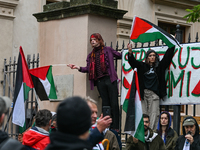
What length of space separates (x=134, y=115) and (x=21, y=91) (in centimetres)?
200

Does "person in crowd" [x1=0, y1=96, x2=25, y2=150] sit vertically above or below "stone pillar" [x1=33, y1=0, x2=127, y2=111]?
below

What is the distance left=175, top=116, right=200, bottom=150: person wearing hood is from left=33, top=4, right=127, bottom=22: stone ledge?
2768mm

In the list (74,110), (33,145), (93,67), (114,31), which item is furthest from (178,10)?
(74,110)

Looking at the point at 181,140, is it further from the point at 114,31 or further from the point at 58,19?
the point at 58,19

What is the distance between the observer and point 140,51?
26.4 feet

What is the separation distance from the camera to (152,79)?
752 cm

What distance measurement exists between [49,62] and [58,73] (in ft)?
1.27

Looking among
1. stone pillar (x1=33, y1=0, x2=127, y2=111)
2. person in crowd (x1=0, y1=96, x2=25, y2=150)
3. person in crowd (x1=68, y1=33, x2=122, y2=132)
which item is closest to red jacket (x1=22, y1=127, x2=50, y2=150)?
person in crowd (x1=0, y1=96, x2=25, y2=150)

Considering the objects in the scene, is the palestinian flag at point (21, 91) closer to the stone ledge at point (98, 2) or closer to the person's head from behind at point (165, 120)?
the stone ledge at point (98, 2)

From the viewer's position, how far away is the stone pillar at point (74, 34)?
8117 mm

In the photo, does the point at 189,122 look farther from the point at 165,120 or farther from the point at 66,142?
the point at 66,142

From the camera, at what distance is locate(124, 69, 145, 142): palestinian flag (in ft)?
21.2

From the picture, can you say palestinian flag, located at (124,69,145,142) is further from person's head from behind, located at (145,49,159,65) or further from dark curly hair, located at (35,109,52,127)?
dark curly hair, located at (35,109,52,127)

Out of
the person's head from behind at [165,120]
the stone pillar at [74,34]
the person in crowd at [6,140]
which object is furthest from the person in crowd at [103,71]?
the person in crowd at [6,140]
